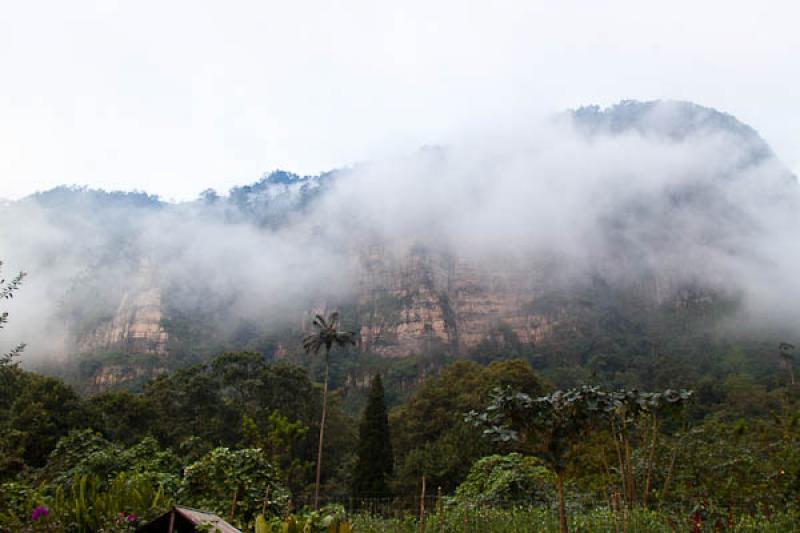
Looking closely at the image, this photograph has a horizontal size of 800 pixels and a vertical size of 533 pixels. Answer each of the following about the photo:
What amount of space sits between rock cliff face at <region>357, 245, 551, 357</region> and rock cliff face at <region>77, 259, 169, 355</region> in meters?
24.7

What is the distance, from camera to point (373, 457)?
23609 mm

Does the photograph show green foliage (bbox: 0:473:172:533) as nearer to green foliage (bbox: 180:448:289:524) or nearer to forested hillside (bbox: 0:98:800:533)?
forested hillside (bbox: 0:98:800:533)

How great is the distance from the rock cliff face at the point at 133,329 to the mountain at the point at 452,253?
25 centimetres

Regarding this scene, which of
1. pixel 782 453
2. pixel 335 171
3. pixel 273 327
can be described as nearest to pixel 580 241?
pixel 273 327

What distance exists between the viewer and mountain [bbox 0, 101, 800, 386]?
68.9 metres

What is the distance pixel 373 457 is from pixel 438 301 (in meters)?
50.9

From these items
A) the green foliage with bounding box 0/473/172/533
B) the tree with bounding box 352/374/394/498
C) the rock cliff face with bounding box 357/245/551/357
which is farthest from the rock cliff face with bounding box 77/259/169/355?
the green foliage with bounding box 0/473/172/533

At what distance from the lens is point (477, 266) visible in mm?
81250

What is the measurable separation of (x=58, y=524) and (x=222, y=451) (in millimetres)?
3351

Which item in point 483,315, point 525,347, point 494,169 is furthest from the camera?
point 494,169

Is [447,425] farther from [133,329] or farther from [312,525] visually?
[133,329]

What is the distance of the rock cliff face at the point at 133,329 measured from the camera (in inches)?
2650

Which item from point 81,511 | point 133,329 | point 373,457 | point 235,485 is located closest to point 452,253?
→ point 133,329

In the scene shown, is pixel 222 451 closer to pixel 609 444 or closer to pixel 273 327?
pixel 609 444
